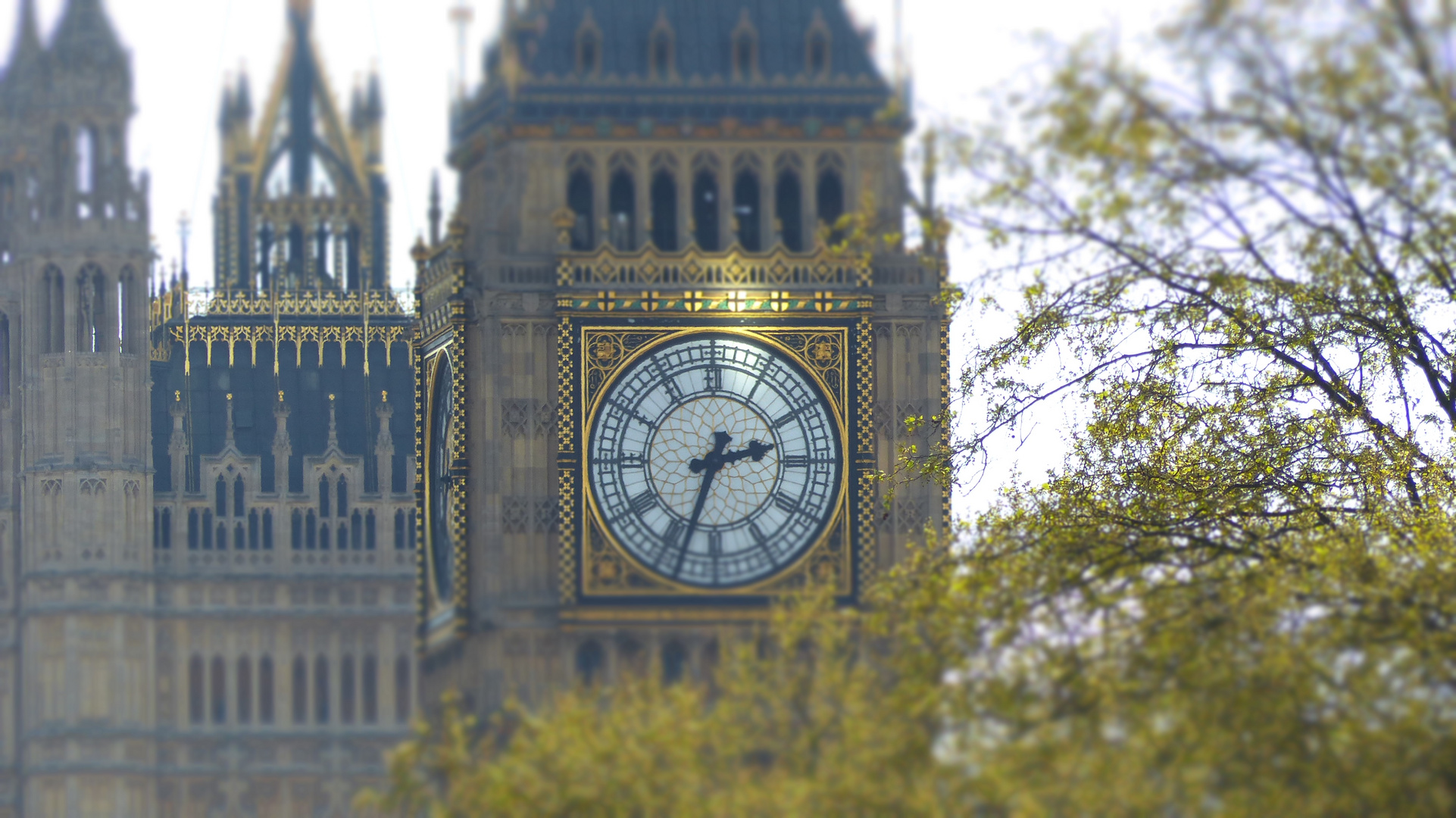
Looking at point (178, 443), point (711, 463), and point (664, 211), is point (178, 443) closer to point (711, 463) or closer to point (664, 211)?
point (664, 211)

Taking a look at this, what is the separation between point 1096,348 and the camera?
50062 millimetres

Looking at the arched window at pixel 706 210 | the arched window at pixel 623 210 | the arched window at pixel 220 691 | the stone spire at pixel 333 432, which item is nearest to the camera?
the arched window at pixel 623 210

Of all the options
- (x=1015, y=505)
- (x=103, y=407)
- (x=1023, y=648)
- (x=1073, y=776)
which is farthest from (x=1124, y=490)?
(x=103, y=407)

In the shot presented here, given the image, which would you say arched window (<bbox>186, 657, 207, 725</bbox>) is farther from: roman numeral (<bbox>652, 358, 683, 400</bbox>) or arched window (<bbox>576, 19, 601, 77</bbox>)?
roman numeral (<bbox>652, 358, 683, 400</bbox>)

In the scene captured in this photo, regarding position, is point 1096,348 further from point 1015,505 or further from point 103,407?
point 103,407

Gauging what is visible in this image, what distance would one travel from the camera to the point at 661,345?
57938 mm

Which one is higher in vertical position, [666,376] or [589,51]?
[589,51]

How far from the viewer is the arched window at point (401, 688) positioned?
12812cm

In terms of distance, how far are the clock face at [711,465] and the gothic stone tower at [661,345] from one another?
33 millimetres

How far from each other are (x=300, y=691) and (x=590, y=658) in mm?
74144

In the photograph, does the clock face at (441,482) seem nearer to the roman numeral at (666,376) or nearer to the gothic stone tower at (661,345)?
the gothic stone tower at (661,345)

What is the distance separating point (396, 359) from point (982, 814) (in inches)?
3496

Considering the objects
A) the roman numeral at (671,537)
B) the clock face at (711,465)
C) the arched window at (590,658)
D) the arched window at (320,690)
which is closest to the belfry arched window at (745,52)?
the clock face at (711,465)

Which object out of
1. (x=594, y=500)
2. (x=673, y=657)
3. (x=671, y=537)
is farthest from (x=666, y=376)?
(x=673, y=657)
